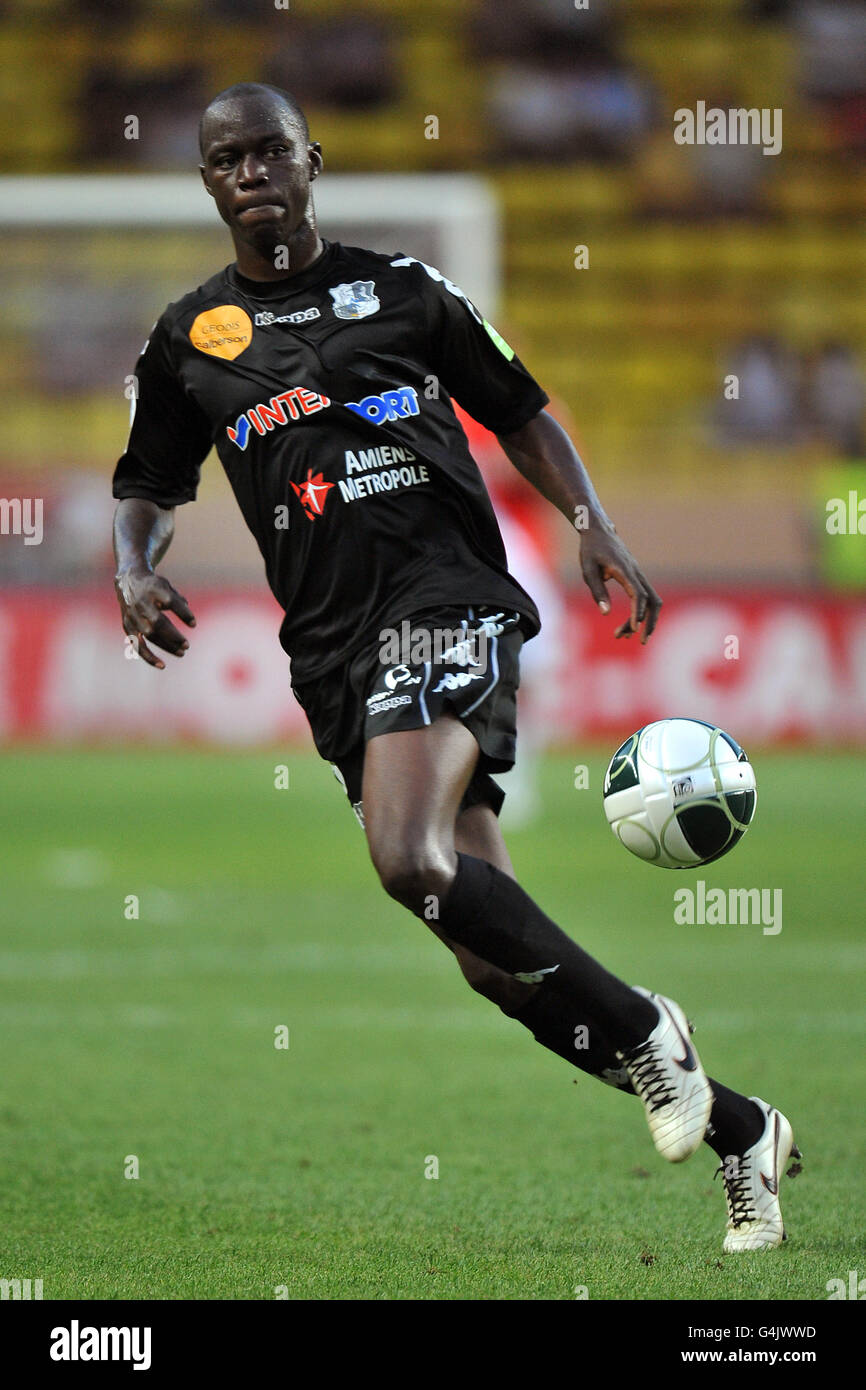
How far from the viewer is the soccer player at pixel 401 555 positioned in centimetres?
384

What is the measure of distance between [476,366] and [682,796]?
1061mm

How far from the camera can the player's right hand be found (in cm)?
414

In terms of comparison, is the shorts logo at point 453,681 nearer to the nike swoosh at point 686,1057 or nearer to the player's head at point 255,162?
the nike swoosh at point 686,1057

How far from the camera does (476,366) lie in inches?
170

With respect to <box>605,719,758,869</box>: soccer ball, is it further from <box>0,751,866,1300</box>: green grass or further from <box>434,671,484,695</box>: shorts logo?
<box>0,751,866,1300</box>: green grass

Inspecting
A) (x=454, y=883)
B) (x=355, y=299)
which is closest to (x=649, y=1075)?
(x=454, y=883)

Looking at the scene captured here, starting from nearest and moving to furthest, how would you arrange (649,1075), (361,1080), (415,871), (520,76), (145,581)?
(415,871), (649,1075), (145,581), (361,1080), (520,76)

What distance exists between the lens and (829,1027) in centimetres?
652

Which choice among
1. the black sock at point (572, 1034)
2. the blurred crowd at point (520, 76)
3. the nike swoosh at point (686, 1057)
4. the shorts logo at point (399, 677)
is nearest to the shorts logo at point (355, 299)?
the shorts logo at point (399, 677)

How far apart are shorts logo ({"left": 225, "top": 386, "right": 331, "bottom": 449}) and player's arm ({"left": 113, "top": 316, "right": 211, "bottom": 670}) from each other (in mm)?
255

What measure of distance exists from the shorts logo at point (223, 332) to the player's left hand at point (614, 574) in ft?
2.82

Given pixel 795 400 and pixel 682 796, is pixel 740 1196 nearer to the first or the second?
pixel 682 796
